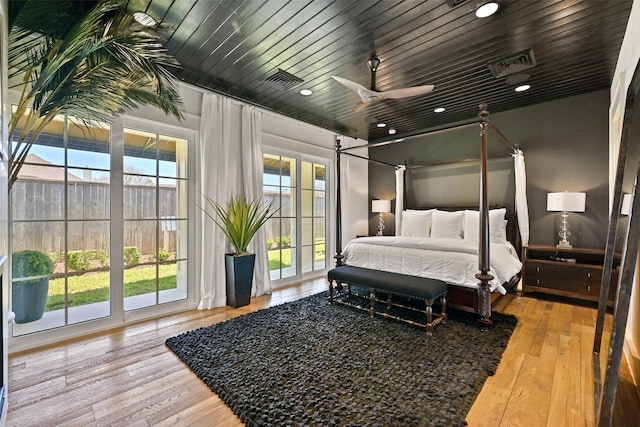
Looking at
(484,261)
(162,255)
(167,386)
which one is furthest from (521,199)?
(162,255)

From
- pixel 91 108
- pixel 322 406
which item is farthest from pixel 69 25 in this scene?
pixel 322 406

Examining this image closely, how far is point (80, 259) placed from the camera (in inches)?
109

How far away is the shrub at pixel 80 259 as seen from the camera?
2.71 m

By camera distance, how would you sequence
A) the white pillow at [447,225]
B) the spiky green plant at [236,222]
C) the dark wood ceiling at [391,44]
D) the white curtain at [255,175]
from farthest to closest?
the white pillow at [447,225] → the white curtain at [255,175] → the spiky green plant at [236,222] → the dark wood ceiling at [391,44]

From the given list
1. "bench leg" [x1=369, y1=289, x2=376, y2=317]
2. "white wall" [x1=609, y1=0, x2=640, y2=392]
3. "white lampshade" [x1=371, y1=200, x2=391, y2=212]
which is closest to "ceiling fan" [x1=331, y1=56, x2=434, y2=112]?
"white wall" [x1=609, y1=0, x2=640, y2=392]

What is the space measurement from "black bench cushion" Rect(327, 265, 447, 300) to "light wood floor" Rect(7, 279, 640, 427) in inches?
29.1

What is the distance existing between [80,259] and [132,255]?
17.1 inches

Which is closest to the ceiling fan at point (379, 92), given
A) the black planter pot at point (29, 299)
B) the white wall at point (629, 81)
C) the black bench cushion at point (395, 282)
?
the white wall at point (629, 81)

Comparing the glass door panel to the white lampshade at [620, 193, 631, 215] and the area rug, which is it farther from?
the white lampshade at [620, 193, 631, 215]

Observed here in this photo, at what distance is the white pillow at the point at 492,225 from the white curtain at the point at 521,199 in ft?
0.65

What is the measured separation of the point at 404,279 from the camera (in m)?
2.97

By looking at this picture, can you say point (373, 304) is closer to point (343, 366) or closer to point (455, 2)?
point (343, 366)

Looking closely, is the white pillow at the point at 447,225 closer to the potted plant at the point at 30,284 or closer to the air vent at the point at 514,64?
the air vent at the point at 514,64

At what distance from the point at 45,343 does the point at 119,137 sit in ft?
6.70
